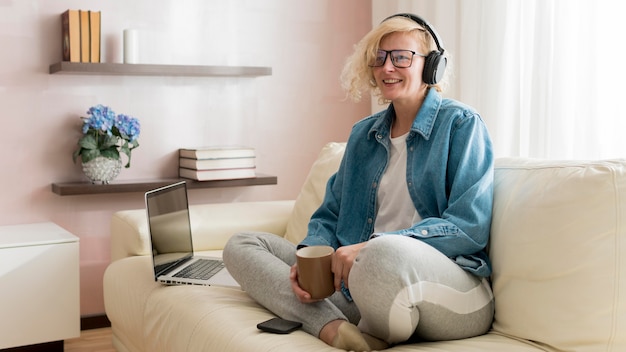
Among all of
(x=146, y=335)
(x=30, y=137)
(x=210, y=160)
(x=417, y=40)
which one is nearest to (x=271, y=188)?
(x=210, y=160)

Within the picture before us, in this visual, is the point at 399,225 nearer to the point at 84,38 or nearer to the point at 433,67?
the point at 433,67

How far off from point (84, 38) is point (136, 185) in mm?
643

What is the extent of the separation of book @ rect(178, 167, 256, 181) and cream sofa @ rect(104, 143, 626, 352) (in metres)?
1.23

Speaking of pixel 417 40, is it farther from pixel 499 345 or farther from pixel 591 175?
pixel 499 345

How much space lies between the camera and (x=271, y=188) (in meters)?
3.71

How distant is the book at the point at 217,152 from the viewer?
328 centimetres

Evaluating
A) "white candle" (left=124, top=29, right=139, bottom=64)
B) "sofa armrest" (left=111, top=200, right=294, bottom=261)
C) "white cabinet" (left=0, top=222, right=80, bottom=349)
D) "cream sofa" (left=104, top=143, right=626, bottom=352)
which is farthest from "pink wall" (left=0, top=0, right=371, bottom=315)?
"cream sofa" (left=104, top=143, right=626, bottom=352)

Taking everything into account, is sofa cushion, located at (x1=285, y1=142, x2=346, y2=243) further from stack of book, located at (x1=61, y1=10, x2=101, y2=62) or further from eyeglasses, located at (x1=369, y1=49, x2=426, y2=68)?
stack of book, located at (x1=61, y1=10, x2=101, y2=62)

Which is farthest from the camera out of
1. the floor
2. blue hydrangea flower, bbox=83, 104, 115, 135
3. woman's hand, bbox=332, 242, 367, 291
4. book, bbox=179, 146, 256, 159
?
book, bbox=179, 146, 256, 159

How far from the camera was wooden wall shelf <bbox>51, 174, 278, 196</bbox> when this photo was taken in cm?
307

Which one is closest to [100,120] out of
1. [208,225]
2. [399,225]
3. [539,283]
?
[208,225]

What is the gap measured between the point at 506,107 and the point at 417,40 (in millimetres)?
1015

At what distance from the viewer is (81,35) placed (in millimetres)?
3078

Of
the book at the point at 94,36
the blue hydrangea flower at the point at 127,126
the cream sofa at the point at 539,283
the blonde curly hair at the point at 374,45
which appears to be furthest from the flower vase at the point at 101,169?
the blonde curly hair at the point at 374,45
